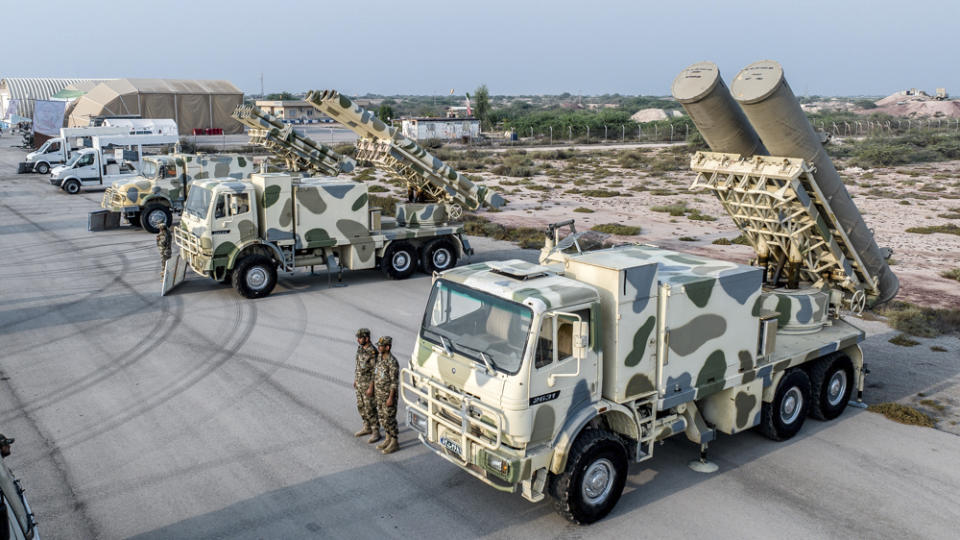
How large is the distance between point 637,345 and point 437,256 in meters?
11.9

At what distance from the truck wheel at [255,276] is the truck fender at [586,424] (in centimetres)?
1036

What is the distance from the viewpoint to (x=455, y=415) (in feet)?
24.6

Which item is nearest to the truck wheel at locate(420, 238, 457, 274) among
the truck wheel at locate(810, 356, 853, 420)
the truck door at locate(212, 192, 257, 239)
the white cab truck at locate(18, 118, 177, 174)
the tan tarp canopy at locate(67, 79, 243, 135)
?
the truck door at locate(212, 192, 257, 239)

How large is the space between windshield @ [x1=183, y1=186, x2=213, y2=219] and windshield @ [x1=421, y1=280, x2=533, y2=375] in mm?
9469

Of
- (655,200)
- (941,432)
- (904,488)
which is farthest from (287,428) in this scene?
(655,200)

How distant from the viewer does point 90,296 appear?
16641mm

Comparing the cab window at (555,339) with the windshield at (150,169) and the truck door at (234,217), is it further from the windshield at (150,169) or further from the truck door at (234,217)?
the windshield at (150,169)

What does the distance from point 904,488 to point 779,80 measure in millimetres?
4783

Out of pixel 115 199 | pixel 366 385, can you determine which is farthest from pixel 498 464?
pixel 115 199

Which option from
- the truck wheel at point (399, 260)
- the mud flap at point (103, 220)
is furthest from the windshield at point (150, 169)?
the truck wheel at point (399, 260)

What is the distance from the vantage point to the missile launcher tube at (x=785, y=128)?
8898 millimetres

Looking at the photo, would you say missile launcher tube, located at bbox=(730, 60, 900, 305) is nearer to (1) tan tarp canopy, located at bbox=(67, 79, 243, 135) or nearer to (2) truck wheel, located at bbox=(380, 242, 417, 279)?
(2) truck wheel, located at bbox=(380, 242, 417, 279)

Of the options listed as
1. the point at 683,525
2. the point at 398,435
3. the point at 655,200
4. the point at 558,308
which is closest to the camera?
the point at 558,308

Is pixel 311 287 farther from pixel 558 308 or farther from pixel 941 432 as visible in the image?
pixel 941 432
